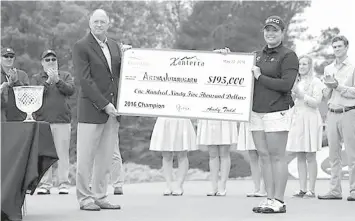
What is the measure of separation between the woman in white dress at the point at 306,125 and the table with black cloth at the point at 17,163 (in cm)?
434

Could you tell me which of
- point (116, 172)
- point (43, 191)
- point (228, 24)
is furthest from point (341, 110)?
point (228, 24)

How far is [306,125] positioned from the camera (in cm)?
1032

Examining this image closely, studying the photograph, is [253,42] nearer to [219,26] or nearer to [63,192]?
[219,26]

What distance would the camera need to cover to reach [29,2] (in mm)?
24594

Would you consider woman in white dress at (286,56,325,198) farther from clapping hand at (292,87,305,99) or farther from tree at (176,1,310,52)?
tree at (176,1,310,52)

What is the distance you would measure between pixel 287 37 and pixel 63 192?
1098 inches

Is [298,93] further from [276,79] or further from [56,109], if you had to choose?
[56,109]

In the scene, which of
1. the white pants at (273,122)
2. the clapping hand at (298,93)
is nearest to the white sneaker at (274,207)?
the white pants at (273,122)

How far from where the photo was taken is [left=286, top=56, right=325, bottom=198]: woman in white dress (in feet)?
33.0

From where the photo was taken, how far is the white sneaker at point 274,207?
7543mm

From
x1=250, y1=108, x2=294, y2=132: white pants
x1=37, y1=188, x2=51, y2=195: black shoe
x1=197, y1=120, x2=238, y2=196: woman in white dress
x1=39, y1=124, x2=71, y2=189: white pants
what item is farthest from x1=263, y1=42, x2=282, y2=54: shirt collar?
x1=37, y1=188, x2=51, y2=195: black shoe

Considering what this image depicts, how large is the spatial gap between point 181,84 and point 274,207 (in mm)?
1762

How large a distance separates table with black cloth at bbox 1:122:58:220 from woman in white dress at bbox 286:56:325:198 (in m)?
4.34

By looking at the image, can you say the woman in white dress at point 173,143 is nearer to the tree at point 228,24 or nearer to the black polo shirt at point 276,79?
the black polo shirt at point 276,79
